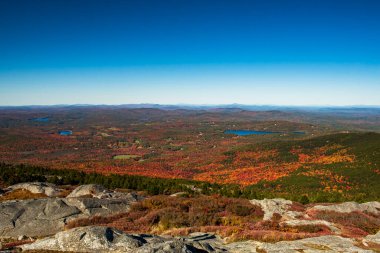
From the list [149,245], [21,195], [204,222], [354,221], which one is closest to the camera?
[149,245]

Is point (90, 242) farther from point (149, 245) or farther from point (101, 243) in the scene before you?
point (149, 245)

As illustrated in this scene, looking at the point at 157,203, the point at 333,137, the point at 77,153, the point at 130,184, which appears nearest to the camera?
the point at 157,203

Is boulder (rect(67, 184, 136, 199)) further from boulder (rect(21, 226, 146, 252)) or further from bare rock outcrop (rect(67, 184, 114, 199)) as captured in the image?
boulder (rect(21, 226, 146, 252))

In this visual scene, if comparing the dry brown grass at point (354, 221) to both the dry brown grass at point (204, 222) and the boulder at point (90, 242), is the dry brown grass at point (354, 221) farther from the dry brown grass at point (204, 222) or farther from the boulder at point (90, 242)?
the boulder at point (90, 242)

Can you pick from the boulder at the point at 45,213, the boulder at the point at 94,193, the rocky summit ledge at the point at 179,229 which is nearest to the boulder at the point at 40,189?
the rocky summit ledge at the point at 179,229

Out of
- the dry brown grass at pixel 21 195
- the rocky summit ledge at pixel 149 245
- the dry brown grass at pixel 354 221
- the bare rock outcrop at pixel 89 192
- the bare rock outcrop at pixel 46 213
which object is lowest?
the dry brown grass at pixel 21 195

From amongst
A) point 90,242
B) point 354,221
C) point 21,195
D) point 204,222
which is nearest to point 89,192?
point 21,195

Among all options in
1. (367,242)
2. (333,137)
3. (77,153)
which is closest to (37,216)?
(367,242)

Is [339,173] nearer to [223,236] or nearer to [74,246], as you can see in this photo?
[223,236]
